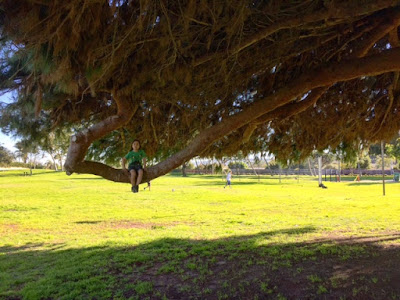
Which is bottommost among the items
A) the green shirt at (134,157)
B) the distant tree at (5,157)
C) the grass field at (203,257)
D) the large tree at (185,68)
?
the grass field at (203,257)

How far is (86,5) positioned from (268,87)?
10.2 feet

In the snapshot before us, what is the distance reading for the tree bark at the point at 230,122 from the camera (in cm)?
365

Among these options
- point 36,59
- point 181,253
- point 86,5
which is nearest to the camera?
point 86,5

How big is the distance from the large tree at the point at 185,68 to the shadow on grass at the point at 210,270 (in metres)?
2.13

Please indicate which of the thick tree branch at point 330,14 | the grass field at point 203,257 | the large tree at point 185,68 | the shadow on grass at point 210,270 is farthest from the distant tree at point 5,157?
the thick tree branch at point 330,14

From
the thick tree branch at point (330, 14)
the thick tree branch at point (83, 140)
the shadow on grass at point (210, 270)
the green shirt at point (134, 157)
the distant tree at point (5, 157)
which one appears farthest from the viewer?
the distant tree at point (5, 157)

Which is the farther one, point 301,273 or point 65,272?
point 65,272

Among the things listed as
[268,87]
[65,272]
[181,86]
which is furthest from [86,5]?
[65,272]

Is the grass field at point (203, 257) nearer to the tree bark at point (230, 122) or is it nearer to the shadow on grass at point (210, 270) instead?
the shadow on grass at point (210, 270)

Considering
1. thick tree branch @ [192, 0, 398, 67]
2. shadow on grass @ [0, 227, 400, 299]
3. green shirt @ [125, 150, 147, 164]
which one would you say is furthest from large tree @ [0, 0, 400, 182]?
shadow on grass @ [0, 227, 400, 299]

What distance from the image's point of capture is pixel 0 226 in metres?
11.2

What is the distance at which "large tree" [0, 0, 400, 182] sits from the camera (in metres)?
3.32

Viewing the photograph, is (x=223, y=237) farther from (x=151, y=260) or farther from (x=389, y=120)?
(x=389, y=120)

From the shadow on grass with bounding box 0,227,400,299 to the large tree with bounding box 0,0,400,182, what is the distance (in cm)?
213
